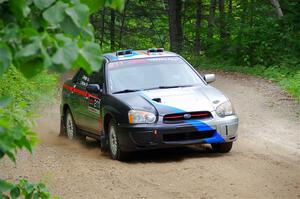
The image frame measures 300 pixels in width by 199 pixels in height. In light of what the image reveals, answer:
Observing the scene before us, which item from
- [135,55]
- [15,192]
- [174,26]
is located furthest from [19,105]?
[174,26]

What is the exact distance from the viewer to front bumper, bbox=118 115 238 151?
10453mm

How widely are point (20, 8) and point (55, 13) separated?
0.11m

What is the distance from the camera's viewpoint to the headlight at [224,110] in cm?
1080

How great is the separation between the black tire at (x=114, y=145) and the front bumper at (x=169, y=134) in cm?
14

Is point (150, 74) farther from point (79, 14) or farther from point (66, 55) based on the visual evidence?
point (66, 55)

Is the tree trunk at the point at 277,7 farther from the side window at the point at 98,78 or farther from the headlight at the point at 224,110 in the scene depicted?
the headlight at the point at 224,110

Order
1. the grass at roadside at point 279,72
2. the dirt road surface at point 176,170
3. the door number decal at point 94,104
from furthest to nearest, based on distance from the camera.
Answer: the grass at roadside at point 279,72
the door number decal at point 94,104
the dirt road surface at point 176,170

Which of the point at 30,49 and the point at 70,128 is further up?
→ the point at 30,49

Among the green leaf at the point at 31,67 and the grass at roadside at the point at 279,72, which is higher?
the green leaf at the point at 31,67

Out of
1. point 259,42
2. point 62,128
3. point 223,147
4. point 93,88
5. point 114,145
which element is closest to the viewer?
point 114,145

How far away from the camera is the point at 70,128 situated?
536 inches

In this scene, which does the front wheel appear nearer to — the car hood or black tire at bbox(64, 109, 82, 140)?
the car hood

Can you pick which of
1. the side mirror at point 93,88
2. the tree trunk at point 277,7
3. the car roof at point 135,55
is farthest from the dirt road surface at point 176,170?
the tree trunk at point 277,7

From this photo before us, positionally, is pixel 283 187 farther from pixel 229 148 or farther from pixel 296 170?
pixel 229 148
